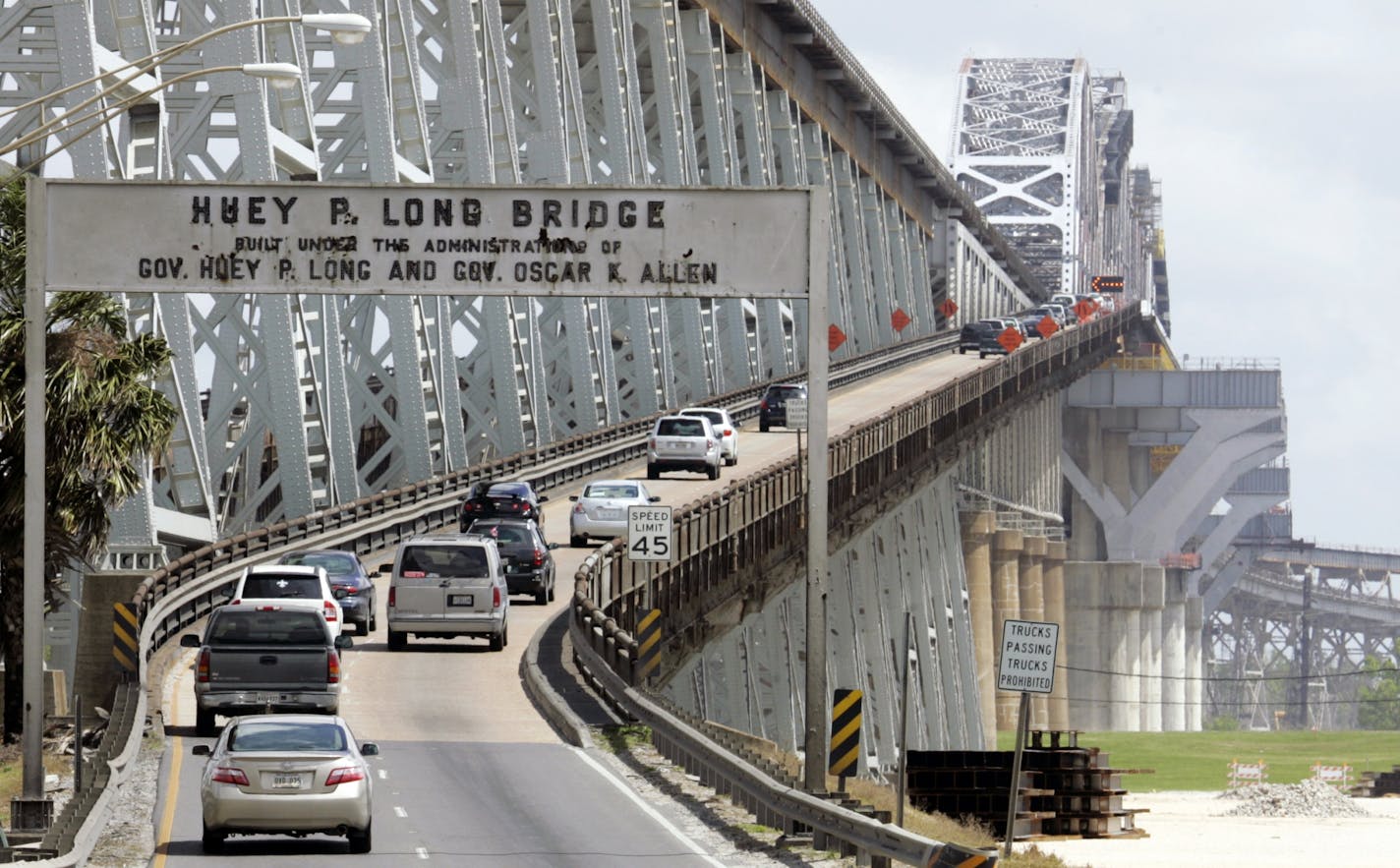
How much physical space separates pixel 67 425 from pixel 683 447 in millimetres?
35777

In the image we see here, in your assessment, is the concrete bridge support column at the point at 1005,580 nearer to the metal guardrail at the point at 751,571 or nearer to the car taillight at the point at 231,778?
the metal guardrail at the point at 751,571

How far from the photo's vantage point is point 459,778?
26.3 metres

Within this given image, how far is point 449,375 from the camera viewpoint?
65.4 m

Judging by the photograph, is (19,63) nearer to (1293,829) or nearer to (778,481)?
(778,481)

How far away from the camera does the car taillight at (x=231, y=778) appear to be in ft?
67.1

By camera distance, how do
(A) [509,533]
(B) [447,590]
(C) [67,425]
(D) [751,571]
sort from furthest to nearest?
(D) [751,571]
(A) [509,533]
(B) [447,590]
(C) [67,425]

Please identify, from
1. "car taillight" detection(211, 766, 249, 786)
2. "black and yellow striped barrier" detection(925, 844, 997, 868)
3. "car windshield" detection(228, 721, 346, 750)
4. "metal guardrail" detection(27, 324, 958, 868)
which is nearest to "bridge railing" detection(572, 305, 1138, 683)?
"metal guardrail" detection(27, 324, 958, 868)

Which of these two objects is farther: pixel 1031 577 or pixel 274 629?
pixel 1031 577

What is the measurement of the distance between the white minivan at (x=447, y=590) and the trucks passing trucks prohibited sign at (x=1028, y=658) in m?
14.0

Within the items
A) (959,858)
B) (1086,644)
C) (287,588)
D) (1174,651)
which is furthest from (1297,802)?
(1174,651)

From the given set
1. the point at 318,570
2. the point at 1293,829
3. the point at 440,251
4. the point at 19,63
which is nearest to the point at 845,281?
the point at 1293,829

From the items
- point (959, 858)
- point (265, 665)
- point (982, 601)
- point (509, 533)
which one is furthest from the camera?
point (982, 601)

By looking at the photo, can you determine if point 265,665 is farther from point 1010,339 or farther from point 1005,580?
point 1010,339

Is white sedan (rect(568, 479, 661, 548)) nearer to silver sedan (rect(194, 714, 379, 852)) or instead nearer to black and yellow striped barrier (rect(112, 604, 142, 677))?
black and yellow striped barrier (rect(112, 604, 142, 677))
